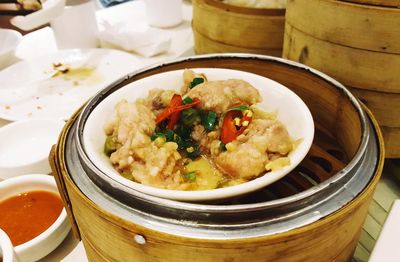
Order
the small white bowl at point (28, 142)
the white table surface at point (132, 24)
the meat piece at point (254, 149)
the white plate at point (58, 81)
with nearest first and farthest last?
the meat piece at point (254, 149)
the small white bowl at point (28, 142)
the white plate at point (58, 81)
the white table surface at point (132, 24)

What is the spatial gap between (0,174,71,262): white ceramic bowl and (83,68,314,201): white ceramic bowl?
36cm

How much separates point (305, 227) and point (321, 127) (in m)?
0.71

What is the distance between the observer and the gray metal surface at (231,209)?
85 cm

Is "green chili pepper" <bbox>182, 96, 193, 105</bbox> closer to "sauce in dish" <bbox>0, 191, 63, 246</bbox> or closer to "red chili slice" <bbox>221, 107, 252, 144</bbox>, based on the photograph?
"red chili slice" <bbox>221, 107, 252, 144</bbox>

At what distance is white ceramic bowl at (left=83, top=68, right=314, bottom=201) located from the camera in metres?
0.95

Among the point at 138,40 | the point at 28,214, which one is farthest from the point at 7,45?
the point at 28,214

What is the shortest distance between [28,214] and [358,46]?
1.34 metres

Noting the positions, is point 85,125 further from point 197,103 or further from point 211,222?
point 211,222

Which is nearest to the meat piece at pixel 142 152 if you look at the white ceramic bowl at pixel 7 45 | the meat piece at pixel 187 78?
the meat piece at pixel 187 78

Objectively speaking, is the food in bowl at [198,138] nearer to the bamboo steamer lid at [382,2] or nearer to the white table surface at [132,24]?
the bamboo steamer lid at [382,2]

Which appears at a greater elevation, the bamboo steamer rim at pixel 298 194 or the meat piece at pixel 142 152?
the bamboo steamer rim at pixel 298 194

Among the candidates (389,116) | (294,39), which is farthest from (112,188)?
(389,116)

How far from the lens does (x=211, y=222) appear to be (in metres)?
0.86

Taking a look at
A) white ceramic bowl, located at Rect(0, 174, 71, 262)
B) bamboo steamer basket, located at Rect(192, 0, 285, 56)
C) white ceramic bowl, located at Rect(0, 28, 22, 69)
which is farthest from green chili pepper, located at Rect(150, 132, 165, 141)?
white ceramic bowl, located at Rect(0, 28, 22, 69)
